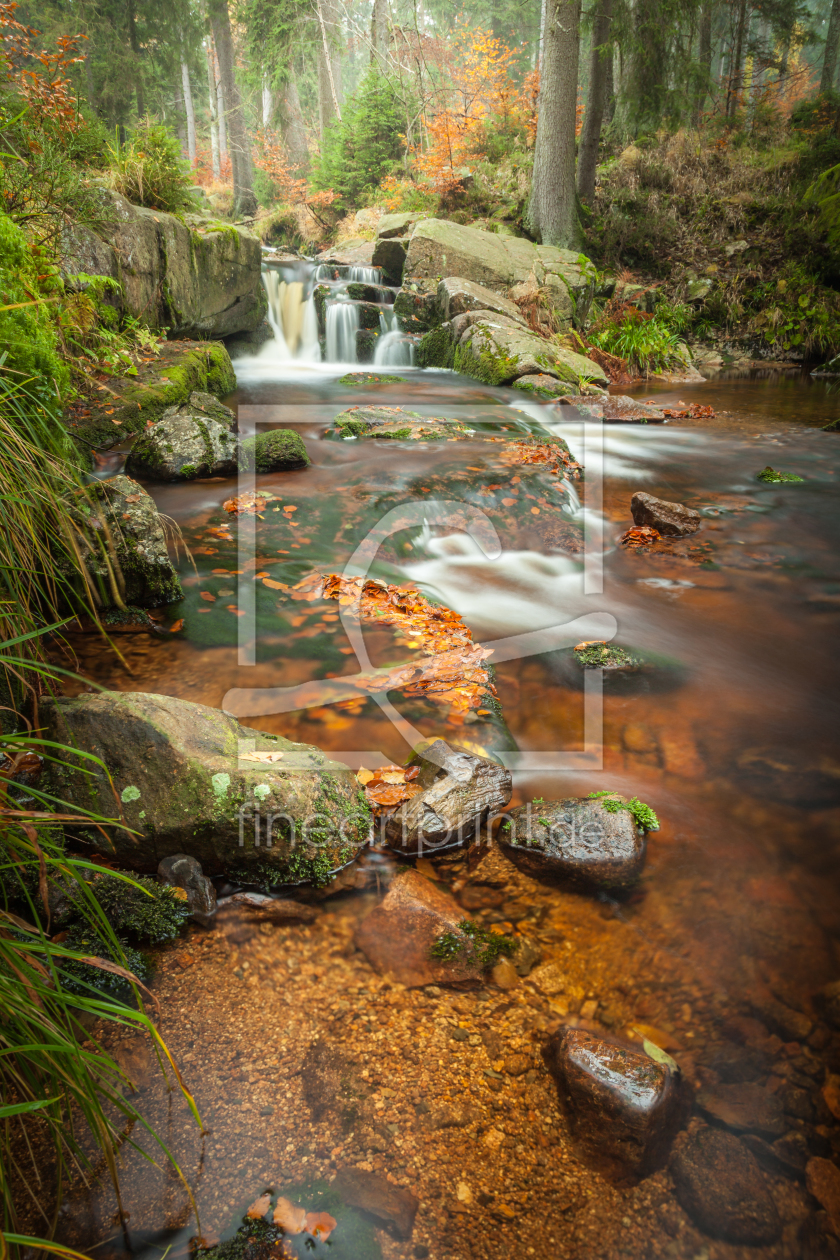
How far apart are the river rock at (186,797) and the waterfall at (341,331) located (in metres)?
11.7

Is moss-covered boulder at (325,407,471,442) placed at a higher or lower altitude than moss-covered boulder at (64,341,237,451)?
lower

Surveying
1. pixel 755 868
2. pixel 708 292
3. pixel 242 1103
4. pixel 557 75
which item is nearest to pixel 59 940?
pixel 242 1103

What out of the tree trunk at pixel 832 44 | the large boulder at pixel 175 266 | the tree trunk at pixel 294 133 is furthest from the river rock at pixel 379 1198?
the tree trunk at pixel 832 44

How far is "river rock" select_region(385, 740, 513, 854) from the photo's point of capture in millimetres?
2879

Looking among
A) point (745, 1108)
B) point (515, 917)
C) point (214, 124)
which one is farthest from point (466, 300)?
point (214, 124)

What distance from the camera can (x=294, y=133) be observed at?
26297 millimetres

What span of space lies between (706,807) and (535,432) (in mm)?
6717

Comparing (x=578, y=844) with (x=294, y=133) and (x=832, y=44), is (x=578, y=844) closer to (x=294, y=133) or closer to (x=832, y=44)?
(x=294, y=133)

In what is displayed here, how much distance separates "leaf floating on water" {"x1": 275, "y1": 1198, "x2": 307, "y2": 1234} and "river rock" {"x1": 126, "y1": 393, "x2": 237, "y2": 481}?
19.4 ft

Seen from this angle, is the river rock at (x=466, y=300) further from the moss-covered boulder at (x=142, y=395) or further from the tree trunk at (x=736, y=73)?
the tree trunk at (x=736, y=73)

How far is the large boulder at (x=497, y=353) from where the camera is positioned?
35.3ft

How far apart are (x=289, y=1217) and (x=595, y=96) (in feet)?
68.7

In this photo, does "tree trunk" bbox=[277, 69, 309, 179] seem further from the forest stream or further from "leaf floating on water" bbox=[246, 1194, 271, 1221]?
"leaf floating on water" bbox=[246, 1194, 271, 1221]

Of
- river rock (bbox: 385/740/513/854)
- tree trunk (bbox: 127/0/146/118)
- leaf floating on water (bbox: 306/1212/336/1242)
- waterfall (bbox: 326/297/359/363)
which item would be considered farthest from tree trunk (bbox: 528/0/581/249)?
leaf floating on water (bbox: 306/1212/336/1242)
